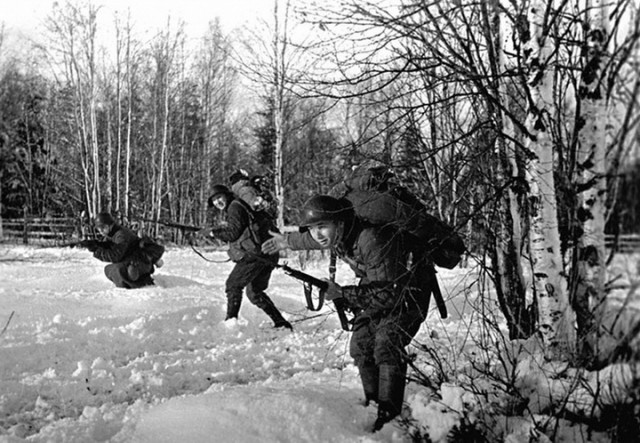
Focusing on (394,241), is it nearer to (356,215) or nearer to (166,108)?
(356,215)

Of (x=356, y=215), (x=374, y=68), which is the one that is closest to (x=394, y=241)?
(x=356, y=215)

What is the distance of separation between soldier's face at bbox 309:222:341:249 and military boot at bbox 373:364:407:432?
3.01 ft

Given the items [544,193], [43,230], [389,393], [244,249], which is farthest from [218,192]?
[43,230]

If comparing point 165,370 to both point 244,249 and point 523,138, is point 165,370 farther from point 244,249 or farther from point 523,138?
point 523,138

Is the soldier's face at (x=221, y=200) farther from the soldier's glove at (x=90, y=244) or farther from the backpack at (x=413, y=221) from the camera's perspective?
the backpack at (x=413, y=221)

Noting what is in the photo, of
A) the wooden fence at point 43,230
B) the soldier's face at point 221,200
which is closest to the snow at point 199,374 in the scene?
the soldier's face at point 221,200

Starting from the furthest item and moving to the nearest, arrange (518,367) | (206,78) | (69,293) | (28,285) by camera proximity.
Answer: (206,78), (28,285), (69,293), (518,367)

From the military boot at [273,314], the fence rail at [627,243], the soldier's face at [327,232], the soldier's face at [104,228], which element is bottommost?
the military boot at [273,314]

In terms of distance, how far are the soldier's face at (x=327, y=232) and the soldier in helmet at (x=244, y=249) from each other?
9.35 feet

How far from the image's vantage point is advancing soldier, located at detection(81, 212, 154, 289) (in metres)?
7.83

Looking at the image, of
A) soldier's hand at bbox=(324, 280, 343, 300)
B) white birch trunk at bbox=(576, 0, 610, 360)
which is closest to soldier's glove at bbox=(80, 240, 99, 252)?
soldier's hand at bbox=(324, 280, 343, 300)

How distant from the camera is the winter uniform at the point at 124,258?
7887 millimetres

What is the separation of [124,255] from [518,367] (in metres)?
6.49

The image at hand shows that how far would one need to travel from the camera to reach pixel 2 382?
4133 millimetres
